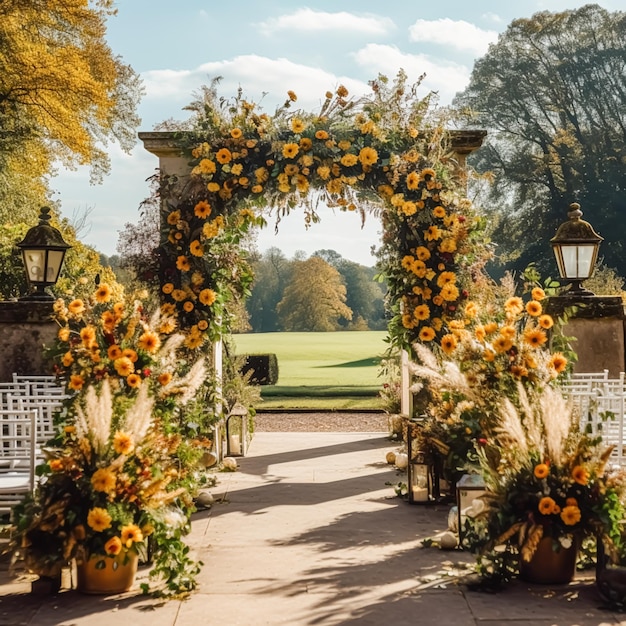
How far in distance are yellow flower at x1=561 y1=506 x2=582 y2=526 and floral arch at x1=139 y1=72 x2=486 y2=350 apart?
3.82 meters

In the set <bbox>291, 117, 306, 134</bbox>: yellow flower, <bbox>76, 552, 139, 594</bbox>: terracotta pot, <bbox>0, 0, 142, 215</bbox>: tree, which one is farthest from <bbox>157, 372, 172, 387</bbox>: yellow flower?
<bbox>0, 0, 142, 215</bbox>: tree

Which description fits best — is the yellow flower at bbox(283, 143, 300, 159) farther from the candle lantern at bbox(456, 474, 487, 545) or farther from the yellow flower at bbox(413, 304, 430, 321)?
the candle lantern at bbox(456, 474, 487, 545)

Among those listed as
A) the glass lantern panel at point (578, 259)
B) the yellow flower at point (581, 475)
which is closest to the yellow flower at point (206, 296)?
the glass lantern panel at point (578, 259)

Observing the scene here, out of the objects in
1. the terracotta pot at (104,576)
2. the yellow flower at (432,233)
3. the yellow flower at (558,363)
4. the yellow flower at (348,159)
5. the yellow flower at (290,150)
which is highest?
the yellow flower at (290,150)

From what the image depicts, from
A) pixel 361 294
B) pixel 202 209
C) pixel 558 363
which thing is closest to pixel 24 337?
pixel 202 209

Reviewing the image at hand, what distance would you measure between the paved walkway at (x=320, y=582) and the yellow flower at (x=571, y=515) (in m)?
0.39

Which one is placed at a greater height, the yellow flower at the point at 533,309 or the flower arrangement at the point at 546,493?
the yellow flower at the point at 533,309

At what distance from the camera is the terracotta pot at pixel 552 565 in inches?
180

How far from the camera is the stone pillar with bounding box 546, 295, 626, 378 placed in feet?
26.4

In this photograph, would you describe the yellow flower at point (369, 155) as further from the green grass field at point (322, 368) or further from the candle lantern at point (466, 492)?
the candle lantern at point (466, 492)

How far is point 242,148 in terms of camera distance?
812 cm

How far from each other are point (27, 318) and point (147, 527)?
423 centimetres

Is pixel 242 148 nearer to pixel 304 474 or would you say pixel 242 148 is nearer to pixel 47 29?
pixel 304 474

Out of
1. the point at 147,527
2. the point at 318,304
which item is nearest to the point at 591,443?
the point at 147,527
